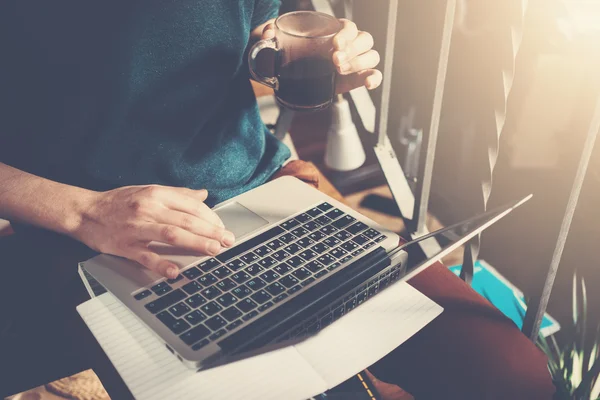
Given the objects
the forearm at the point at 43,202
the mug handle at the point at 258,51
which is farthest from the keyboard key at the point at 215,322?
the mug handle at the point at 258,51

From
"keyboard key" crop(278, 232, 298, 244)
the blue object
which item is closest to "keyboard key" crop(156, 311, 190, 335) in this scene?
"keyboard key" crop(278, 232, 298, 244)

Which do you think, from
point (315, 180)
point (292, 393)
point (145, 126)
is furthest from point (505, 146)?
point (292, 393)

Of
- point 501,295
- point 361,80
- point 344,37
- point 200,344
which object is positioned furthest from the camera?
point 501,295

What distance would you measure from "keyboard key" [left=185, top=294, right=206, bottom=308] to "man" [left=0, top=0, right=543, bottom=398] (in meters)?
0.07

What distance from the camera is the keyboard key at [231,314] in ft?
2.17

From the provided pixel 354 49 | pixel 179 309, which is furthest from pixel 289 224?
pixel 354 49

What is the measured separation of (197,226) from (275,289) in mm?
146

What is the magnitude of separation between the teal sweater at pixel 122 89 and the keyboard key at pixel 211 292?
32cm

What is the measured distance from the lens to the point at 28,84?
886mm

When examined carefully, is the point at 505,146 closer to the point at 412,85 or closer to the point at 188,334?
the point at 412,85

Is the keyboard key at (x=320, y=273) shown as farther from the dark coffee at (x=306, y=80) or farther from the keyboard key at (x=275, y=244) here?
the dark coffee at (x=306, y=80)

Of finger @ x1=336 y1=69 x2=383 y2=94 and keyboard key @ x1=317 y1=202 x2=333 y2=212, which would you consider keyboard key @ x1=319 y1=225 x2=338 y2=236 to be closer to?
keyboard key @ x1=317 y1=202 x2=333 y2=212

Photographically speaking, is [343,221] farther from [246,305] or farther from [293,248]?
[246,305]

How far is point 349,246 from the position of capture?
0.78 m
